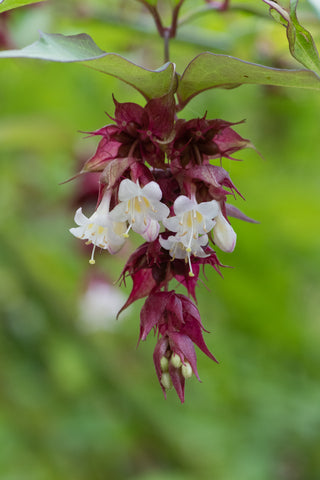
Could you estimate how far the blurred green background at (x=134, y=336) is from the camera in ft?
6.97

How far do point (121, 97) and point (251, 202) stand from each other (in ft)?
2.09

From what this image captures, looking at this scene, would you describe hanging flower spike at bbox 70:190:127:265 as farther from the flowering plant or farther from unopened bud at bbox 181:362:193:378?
unopened bud at bbox 181:362:193:378

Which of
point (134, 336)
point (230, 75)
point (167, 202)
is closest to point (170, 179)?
point (167, 202)

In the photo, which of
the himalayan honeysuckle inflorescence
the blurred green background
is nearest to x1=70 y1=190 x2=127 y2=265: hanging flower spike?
the himalayan honeysuckle inflorescence

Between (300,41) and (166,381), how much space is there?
40 centimetres

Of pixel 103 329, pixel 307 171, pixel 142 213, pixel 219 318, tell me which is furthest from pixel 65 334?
pixel 142 213

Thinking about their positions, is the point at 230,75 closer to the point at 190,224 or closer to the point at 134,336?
the point at 190,224

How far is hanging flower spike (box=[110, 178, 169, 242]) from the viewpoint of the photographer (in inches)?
25.3

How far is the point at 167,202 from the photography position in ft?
2.27

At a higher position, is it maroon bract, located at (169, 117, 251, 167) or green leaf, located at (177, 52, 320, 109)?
green leaf, located at (177, 52, 320, 109)

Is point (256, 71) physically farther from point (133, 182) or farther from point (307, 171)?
point (307, 171)

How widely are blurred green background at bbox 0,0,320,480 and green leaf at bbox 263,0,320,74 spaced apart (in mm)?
1303

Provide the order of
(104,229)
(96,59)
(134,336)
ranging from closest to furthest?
1. (96,59)
2. (104,229)
3. (134,336)

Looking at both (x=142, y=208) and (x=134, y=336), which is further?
(x=134, y=336)
